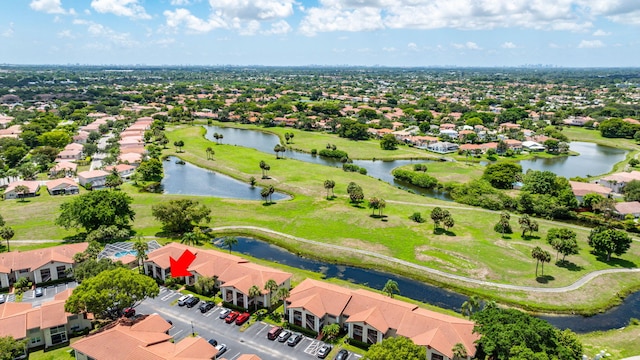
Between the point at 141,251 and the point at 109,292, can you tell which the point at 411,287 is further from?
the point at 109,292

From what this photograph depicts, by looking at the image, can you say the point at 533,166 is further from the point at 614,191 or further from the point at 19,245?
the point at 19,245

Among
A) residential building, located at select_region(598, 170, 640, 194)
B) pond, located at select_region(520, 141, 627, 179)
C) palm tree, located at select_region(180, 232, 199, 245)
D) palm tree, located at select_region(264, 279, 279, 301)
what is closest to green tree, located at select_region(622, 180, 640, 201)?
residential building, located at select_region(598, 170, 640, 194)

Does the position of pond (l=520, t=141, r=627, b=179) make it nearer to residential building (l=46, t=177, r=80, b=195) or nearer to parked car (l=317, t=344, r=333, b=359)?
parked car (l=317, t=344, r=333, b=359)

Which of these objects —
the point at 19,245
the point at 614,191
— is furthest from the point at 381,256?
the point at 614,191

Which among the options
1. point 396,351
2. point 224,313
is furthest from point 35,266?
point 396,351

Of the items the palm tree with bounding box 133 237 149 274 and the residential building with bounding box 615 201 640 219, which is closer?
the palm tree with bounding box 133 237 149 274

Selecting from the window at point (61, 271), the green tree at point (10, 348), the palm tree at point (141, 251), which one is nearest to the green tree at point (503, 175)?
the palm tree at point (141, 251)
